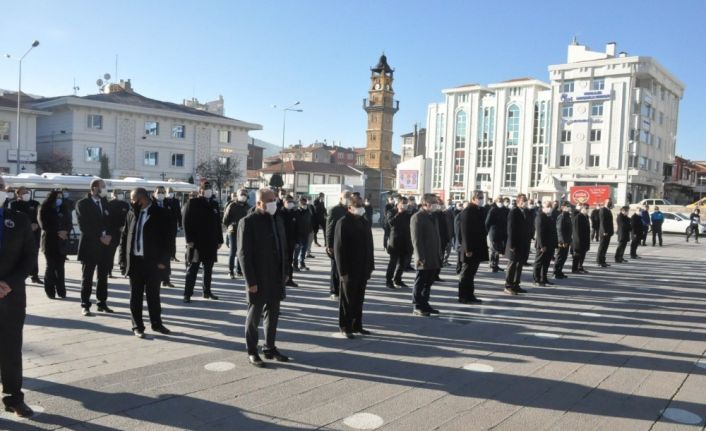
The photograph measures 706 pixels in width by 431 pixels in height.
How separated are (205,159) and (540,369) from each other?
49.6m

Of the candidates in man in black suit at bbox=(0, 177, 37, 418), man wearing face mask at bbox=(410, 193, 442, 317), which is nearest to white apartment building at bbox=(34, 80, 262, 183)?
man wearing face mask at bbox=(410, 193, 442, 317)

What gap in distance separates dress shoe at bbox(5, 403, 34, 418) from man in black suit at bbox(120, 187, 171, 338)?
2.35m

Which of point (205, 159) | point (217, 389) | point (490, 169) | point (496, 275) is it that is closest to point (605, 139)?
point (490, 169)

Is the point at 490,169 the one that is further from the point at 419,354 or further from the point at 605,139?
the point at 419,354

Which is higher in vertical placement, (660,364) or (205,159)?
(205,159)

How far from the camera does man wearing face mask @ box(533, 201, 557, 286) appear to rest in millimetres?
11625

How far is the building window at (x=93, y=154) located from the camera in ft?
150

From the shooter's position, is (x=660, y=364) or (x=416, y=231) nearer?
(x=660, y=364)

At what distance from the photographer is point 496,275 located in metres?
13.6

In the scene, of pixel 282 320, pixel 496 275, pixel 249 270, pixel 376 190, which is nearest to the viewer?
pixel 249 270

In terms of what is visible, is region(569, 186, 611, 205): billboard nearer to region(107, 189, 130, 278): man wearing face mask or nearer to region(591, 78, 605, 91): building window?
region(591, 78, 605, 91): building window

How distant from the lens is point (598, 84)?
63.5 metres

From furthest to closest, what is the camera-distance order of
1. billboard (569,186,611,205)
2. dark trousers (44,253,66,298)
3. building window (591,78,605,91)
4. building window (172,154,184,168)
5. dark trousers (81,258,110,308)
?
building window (591,78,605,91)
building window (172,154,184,168)
billboard (569,186,611,205)
dark trousers (44,253,66,298)
dark trousers (81,258,110,308)

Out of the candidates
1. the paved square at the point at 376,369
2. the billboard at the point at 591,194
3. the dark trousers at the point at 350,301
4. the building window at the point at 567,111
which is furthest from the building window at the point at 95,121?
the building window at the point at 567,111
